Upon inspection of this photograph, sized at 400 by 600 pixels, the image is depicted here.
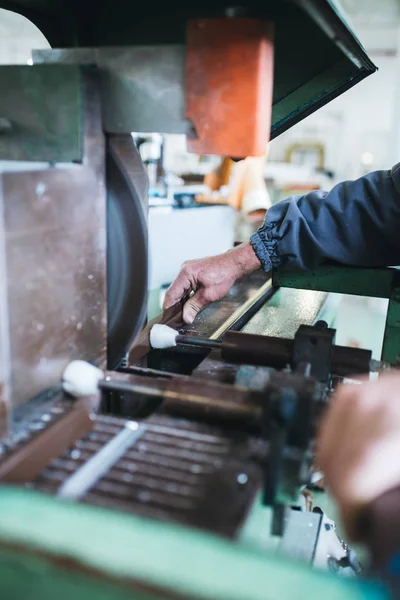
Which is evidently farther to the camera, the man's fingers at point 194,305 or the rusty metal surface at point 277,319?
the man's fingers at point 194,305

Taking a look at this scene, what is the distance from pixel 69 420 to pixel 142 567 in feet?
0.79

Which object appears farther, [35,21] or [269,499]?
[35,21]

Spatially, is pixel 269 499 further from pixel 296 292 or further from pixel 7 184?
pixel 296 292

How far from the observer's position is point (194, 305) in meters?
1.20

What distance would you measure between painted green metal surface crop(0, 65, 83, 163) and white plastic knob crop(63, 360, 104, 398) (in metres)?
0.28

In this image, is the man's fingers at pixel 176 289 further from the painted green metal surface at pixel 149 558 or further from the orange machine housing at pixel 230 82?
the painted green metal surface at pixel 149 558

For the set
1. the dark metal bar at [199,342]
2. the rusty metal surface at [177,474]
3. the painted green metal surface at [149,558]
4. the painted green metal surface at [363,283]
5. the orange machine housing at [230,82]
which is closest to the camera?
the painted green metal surface at [149,558]

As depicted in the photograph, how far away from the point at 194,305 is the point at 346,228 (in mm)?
381

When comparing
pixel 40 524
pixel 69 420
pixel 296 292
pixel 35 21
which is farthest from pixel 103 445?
pixel 296 292

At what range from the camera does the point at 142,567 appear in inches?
16.7

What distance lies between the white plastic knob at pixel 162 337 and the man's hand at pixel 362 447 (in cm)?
46

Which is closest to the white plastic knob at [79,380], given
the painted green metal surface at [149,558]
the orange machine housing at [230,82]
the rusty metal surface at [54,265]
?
the rusty metal surface at [54,265]

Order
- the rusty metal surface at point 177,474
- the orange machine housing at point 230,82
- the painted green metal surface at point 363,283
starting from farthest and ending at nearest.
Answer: the painted green metal surface at point 363,283
the orange machine housing at point 230,82
the rusty metal surface at point 177,474

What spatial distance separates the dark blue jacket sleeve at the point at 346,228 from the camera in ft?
3.99
